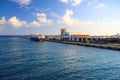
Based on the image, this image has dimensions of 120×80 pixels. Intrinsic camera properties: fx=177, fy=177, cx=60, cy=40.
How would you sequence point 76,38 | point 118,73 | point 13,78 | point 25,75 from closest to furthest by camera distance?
point 13,78 < point 25,75 < point 118,73 < point 76,38

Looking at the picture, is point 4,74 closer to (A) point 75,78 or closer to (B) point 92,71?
(A) point 75,78

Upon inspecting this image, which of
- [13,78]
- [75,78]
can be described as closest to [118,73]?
[75,78]

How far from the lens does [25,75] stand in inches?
937

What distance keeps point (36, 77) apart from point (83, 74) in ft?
21.7

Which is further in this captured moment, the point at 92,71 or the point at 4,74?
the point at 92,71

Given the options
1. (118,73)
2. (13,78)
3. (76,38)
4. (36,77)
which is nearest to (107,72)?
(118,73)

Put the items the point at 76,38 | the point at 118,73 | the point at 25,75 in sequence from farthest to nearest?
the point at 76,38, the point at 118,73, the point at 25,75

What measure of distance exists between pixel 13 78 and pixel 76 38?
107422mm

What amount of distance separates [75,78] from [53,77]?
2.85m

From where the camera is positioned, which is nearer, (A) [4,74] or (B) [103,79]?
(B) [103,79]

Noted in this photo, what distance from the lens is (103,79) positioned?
2244cm

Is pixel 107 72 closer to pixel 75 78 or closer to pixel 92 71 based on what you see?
pixel 92 71

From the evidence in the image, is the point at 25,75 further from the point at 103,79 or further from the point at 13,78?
the point at 103,79

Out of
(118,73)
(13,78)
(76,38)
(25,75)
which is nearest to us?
(13,78)
